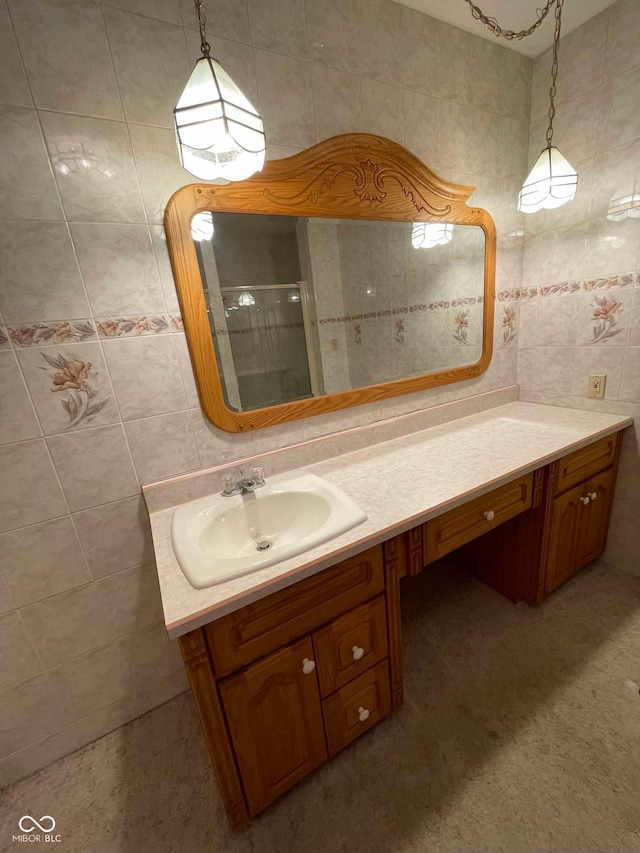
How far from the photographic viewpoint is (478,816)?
883 millimetres

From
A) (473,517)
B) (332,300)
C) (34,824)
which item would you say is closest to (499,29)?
(332,300)

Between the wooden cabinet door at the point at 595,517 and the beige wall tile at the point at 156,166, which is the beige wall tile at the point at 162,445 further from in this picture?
the wooden cabinet door at the point at 595,517

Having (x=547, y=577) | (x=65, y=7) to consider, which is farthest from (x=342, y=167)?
(x=547, y=577)

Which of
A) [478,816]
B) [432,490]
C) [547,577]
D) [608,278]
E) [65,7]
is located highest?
[65,7]

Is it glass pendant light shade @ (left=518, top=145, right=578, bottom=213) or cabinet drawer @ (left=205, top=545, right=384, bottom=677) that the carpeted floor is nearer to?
cabinet drawer @ (left=205, top=545, right=384, bottom=677)

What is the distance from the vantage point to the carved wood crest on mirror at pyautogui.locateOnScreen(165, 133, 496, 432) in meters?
1.04

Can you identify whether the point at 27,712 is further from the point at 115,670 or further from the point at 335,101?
the point at 335,101

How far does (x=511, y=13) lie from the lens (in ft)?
4.04

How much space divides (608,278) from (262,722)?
202 centimetres

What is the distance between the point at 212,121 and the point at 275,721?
4.51ft

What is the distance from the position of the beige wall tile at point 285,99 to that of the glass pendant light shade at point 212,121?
1.39 feet

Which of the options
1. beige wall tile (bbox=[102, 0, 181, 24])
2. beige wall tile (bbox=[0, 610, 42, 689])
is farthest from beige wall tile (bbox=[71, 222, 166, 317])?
beige wall tile (bbox=[0, 610, 42, 689])

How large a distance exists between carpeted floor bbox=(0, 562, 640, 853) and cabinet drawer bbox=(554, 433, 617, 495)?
0.63 meters

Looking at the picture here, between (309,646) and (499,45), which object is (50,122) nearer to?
(309,646)
